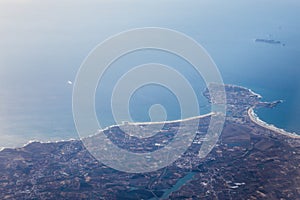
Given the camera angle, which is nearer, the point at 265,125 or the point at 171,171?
the point at 171,171

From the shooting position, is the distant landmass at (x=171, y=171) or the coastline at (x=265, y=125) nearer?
the distant landmass at (x=171, y=171)

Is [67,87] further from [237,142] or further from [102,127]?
[237,142]

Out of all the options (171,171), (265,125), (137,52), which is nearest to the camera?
(171,171)

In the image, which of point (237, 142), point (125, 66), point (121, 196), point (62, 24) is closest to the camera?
point (121, 196)

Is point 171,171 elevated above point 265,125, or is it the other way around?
point 265,125

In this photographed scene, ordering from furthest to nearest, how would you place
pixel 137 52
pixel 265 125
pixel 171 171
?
pixel 137 52, pixel 265 125, pixel 171 171

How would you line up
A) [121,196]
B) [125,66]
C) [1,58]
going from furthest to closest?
1. [1,58]
2. [125,66]
3. [121,196]

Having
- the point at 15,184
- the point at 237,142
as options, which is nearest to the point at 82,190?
the point at 15,184

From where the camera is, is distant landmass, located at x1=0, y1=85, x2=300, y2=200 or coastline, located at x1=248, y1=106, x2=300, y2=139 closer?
distant landmass, located at x1=0, y1=85, x2=300, y2=200
